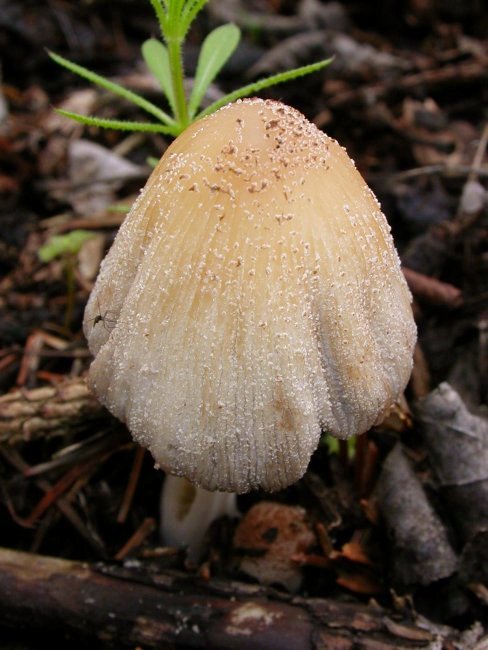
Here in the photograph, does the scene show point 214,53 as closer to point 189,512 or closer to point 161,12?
point 161,12

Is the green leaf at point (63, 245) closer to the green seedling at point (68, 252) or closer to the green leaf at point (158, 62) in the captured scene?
the green seedling at point (68, 252)

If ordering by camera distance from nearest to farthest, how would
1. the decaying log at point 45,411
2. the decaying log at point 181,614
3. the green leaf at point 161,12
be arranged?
the green leaf at point 161,12, the decaying log at point 181,614, the decaying log at point 45,411

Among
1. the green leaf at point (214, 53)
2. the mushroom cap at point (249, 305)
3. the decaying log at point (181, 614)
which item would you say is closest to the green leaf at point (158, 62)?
the green leaf at point (214, 53)

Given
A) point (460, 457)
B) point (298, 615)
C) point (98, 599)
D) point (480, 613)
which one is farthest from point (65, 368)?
point (480, 613)

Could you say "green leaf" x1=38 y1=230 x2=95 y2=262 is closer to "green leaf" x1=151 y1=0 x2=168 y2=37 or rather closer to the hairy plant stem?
the hairy plant stem

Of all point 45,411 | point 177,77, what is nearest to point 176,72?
point 177,77

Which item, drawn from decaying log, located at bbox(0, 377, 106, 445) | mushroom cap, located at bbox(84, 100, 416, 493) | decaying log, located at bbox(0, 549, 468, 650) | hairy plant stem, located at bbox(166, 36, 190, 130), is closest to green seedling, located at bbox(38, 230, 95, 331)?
decaying log, located at bbox(0, 377, 106, 445)

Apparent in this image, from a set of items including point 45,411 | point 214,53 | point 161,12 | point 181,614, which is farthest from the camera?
point 45,411
